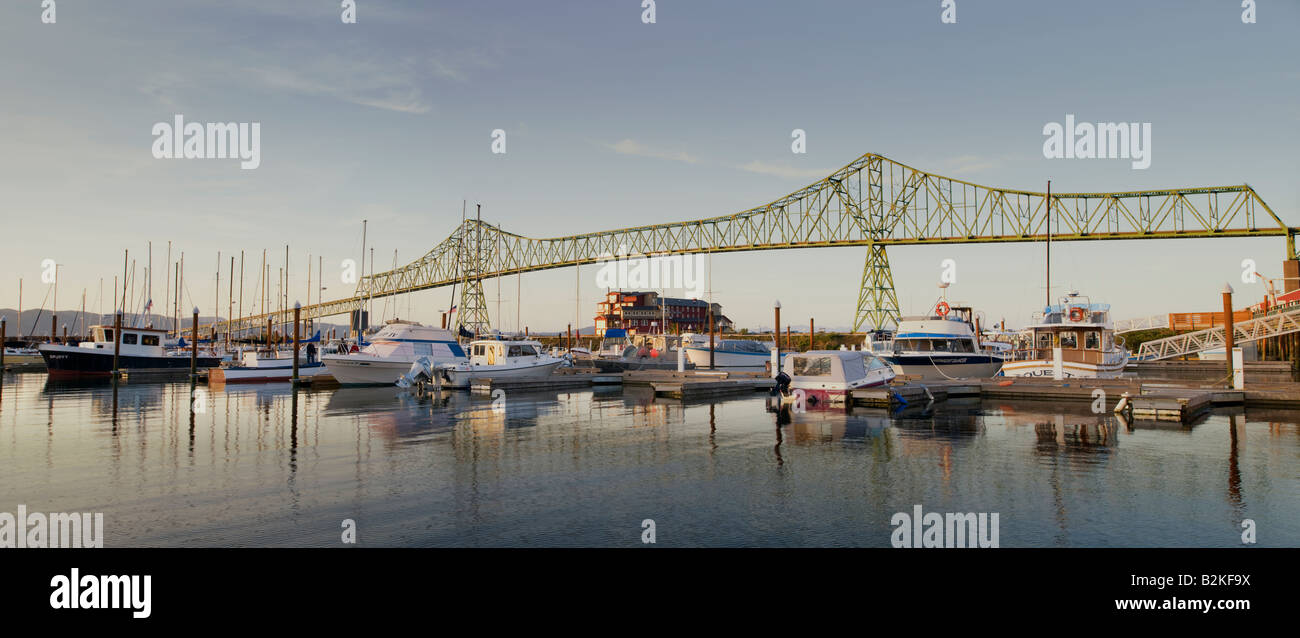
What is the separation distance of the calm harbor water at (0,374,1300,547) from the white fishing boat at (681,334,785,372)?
31.7 metres

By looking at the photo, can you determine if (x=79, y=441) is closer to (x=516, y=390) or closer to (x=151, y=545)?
(x=151, y=545)

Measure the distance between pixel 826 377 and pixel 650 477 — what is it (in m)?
15.4

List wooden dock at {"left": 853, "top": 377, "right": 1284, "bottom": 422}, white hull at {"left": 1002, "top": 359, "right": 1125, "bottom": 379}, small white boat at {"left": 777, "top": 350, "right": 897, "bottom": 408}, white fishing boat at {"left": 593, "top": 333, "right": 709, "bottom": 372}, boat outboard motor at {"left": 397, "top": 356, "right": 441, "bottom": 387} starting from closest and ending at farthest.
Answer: wooden dock at {"left": 853, "top": 377, "right": 1284, "bottom": 422}, small white boat at {"left": 777, "top": 350, "right": 897, "bottom": 408}, white hull at {"left": 1002, "top": 359, "right": 1125, "bottom": 379}, boat outboard motor at {"left": 397, "top": 356, "right": 441, "bottom": 387}, white fishing boat at {"left": 593, "top": 333, "right": 709, "bottom": 372}

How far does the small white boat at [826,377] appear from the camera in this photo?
26625mm

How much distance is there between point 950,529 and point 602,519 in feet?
16.6

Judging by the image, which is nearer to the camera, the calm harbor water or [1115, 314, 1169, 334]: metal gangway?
the calm harbor water

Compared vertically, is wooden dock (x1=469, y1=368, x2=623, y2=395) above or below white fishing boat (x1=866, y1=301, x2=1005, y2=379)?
below

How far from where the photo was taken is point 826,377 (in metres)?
27.0

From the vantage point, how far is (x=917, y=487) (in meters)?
→ 12.3

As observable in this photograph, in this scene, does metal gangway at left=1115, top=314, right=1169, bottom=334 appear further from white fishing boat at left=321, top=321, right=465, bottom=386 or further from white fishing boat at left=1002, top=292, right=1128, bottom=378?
white fishing boat at left=321, top=321, right=465, bottom=386

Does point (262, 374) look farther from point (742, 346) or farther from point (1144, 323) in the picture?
point (1144, 323)

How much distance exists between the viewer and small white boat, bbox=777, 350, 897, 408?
26.6 m

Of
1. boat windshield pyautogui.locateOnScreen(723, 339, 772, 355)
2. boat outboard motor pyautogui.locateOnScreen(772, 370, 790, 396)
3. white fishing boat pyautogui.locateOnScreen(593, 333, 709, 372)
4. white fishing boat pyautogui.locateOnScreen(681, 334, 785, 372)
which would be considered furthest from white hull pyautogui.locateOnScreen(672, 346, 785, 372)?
boat outboard motor pyautogui.locateOnScreen(772, 370, 790, 396)
